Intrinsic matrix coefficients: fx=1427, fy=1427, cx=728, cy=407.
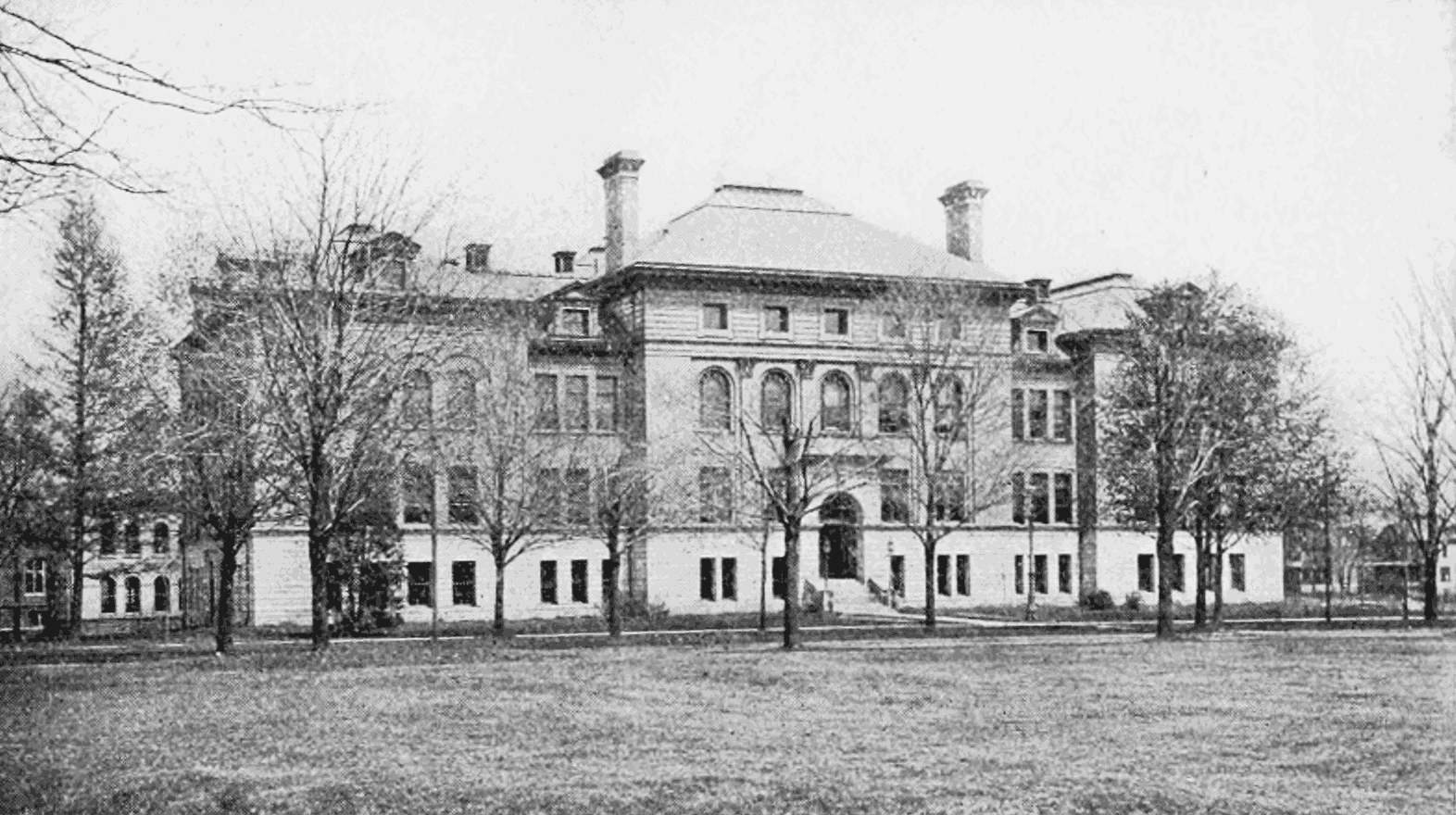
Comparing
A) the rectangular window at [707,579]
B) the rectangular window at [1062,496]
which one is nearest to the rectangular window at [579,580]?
the rectangular window at [707,579]

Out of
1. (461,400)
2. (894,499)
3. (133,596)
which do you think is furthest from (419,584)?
(133,596)

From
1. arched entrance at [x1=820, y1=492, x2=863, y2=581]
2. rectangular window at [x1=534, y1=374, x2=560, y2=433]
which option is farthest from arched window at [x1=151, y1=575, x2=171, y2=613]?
arched entrance at [x1=820, y1=492, x2=863, y2=581]

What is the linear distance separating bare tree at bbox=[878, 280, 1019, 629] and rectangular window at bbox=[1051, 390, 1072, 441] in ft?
10.5

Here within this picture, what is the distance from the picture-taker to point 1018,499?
52906mm

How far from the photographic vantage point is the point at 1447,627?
38312 mm

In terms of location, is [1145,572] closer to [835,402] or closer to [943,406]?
[835,402]

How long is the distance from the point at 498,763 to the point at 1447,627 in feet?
108

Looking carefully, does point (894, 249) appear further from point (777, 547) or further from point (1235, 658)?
point (1235, 658)

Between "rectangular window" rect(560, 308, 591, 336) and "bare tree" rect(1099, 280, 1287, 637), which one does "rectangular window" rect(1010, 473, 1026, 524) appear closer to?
"bare tree" rect(1099, 280, 1287, 637)

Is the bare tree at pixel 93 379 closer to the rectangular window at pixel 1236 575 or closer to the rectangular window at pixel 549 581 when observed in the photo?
the rectangular window at pixel 549 581

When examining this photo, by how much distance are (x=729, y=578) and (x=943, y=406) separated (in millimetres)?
11614

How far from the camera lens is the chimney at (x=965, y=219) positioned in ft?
184

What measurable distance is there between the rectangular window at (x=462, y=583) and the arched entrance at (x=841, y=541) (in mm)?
12479

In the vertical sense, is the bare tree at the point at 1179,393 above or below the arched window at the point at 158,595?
above
